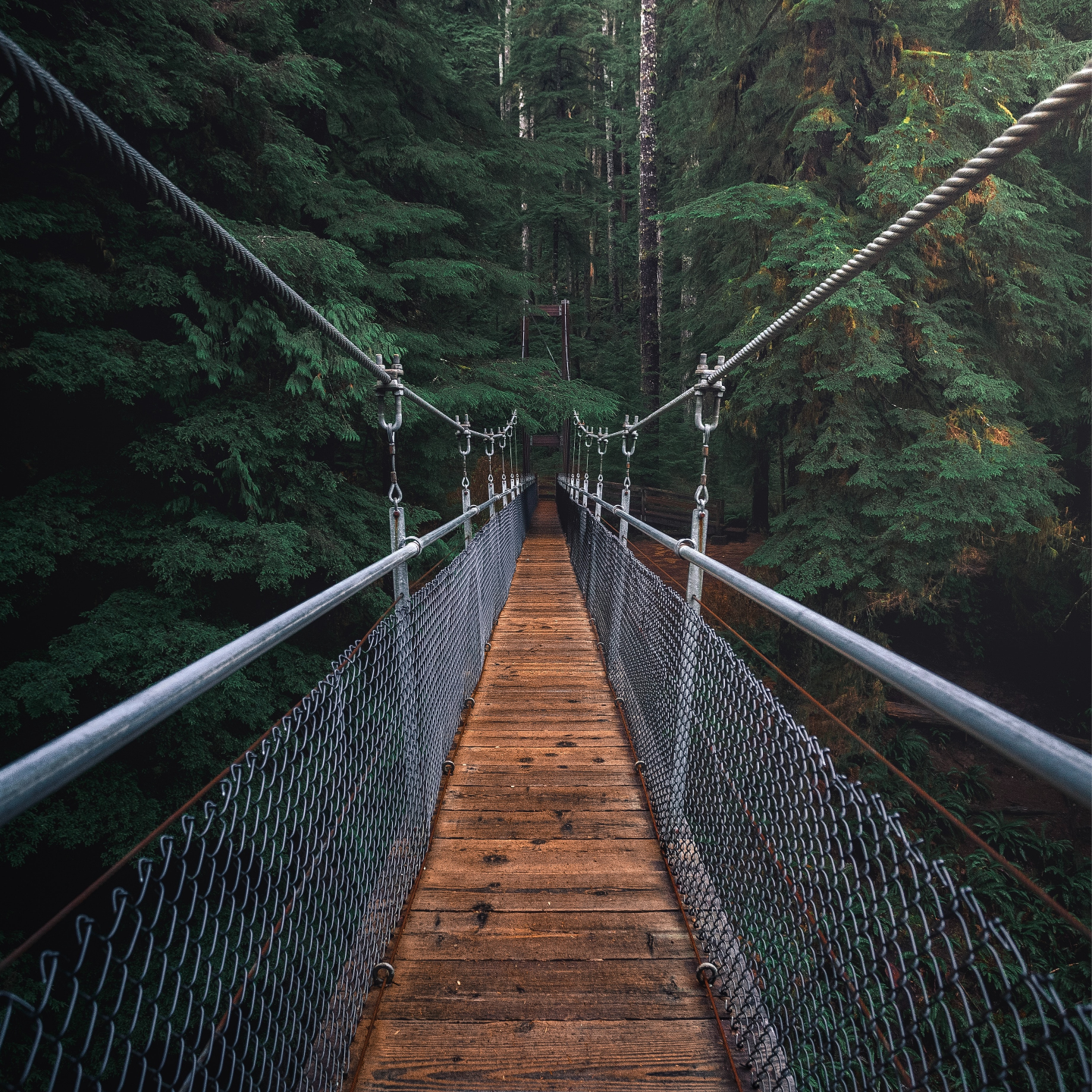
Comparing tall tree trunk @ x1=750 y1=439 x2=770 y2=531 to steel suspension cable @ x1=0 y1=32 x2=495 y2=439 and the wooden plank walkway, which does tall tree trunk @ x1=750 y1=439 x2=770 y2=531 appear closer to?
the wooden plank walkway

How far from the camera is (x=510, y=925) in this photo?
5.95ft

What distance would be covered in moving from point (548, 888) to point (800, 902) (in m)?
0.94

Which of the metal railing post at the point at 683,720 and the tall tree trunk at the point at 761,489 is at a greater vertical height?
the tall tree trunk at the point at 761,489

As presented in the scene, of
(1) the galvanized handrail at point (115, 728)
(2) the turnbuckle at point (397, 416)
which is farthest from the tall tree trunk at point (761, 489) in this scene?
(1) the galvanized handrail at point (115, 728)

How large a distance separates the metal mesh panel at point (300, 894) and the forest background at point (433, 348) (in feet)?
4.15

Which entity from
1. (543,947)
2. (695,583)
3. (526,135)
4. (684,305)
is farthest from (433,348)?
(526,135)

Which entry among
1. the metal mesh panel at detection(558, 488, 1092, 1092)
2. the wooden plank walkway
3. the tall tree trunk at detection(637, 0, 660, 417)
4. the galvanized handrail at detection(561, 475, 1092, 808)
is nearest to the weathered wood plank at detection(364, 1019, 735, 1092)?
the wooden plank walkway

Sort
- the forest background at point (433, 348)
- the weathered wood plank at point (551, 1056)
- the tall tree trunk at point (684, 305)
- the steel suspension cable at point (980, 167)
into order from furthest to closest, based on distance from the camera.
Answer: the tall tree trunk at point (684, 305), the forest background at point (433, 348), the weathered wood plank at point (551, 1056), the steel suspension cable at point (980, 167)

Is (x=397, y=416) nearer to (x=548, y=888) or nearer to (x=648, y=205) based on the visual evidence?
(x=548, y=888)

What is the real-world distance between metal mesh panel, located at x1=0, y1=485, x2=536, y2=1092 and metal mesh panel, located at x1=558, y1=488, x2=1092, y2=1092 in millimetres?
867

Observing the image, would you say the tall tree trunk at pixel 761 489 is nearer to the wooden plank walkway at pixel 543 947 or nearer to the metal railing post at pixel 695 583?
the metal railing post at pixel 695 583

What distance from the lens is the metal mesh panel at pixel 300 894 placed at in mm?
749

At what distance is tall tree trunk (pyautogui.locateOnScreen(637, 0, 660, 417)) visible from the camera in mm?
12859

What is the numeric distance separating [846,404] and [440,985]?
21.3 feet
